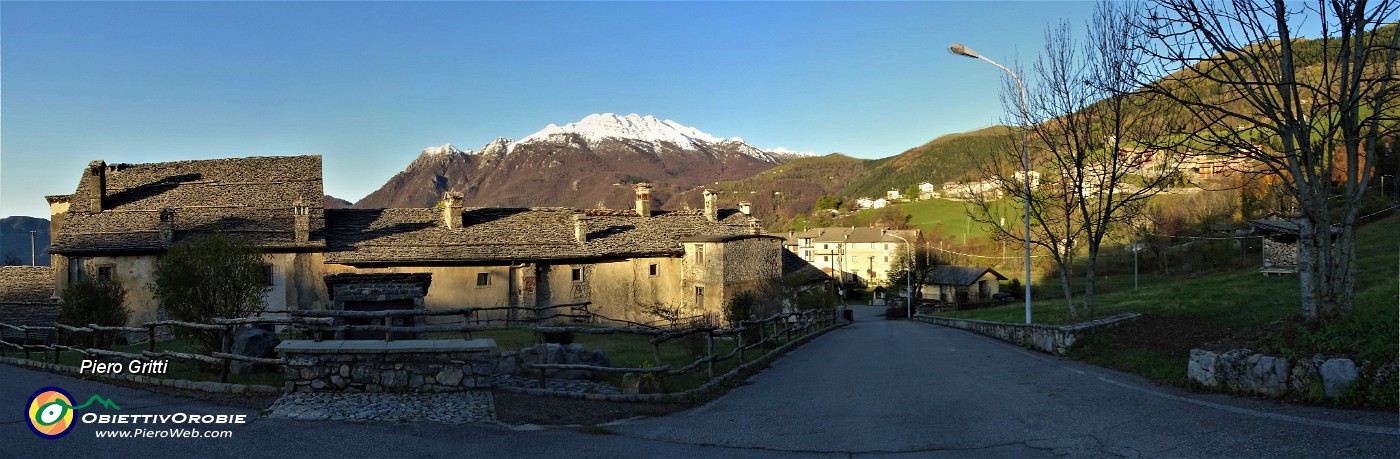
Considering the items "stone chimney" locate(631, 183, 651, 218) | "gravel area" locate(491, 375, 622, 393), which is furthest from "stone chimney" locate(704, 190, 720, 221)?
"gravel area" locate(491, 375, 622, 393)

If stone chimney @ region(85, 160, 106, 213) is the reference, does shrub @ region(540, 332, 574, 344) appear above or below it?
below

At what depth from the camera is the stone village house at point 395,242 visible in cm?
3319

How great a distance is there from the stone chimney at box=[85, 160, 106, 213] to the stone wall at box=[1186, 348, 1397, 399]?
42.2 meters

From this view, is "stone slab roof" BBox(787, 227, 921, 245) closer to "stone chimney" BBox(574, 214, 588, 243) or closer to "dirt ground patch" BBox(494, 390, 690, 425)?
"stone chimney" BBox(574, 214, 588, 243)

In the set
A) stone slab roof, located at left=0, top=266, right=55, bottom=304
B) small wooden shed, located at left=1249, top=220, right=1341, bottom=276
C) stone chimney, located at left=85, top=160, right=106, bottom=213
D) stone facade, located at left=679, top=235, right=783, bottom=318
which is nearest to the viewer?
small wooden shed, located at left=1249, top=220, right=1341, bottom=276

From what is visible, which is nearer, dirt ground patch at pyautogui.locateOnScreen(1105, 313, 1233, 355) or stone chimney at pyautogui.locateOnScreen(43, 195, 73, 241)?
dirt ground patch at pyautogui.locateOnScreen(1105, 313, 1233, 355)

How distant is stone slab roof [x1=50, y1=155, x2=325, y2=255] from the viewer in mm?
32938

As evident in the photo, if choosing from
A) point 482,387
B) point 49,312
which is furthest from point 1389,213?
point 49,312

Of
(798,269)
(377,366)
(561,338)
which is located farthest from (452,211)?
(377,366)

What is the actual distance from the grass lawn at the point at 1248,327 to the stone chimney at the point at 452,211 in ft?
85.3

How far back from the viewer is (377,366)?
453 inches

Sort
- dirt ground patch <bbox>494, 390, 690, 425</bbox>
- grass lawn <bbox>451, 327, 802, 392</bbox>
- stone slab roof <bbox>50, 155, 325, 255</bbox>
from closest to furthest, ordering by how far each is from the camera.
Answer: dirt ground patch <bbox>494, 390, 690, 425</bbox>, grass lawn <bbox>451, 327, 802, 392</bbox>, stone slab roof <bbox>50, 155, 325, 255</bbox>

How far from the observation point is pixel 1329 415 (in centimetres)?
854

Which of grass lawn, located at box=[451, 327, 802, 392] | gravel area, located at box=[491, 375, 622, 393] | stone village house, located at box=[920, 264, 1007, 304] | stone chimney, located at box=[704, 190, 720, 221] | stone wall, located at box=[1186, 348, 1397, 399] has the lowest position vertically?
stone village house, located at box=[920, 264, 1007, 304]
